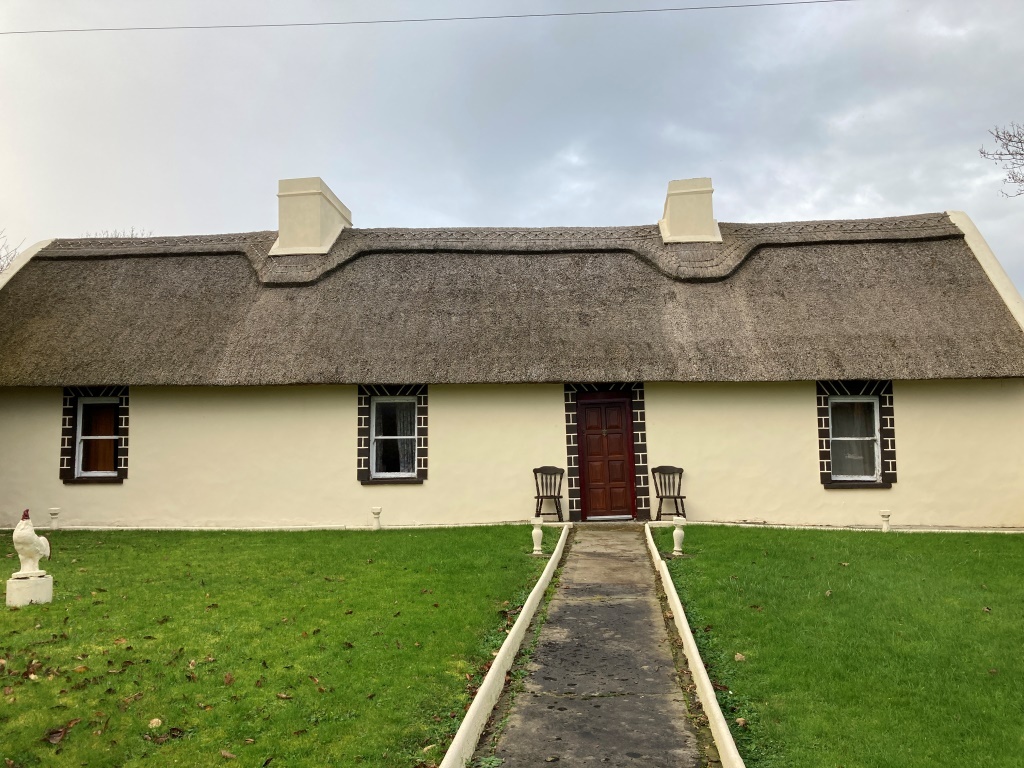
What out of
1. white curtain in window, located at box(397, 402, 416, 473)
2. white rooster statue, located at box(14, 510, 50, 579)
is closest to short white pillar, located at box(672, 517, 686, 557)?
white curtain in window, located at box(397, 402, 416, 473)

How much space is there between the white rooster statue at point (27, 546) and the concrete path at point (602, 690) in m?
5.27

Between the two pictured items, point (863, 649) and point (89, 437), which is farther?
point (89, 437)

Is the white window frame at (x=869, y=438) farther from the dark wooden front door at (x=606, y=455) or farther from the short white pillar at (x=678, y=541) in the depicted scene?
the short white pillar at (x=678, y=541)

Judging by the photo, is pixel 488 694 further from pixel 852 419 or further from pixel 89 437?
pixel 89 437

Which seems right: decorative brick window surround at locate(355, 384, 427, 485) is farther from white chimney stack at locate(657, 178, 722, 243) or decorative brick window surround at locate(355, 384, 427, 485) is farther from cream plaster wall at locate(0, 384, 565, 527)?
white chimney stack at locate(657, 178, 722, 243)

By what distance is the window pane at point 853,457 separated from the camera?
46.6 feet

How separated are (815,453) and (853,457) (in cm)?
85

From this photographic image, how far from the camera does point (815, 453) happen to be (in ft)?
45.9

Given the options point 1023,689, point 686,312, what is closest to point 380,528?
point 686,312

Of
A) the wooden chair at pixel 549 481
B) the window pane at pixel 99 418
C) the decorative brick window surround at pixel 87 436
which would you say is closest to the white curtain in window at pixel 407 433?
the wooden chair at pixel 549 481

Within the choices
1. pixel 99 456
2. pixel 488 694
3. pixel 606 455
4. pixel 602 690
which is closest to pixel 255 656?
pixel 488 694

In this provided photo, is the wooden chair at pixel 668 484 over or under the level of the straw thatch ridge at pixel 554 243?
under

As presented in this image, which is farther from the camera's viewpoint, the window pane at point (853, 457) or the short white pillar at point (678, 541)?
the window pane at point (853, 457)

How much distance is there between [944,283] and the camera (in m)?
14.8
